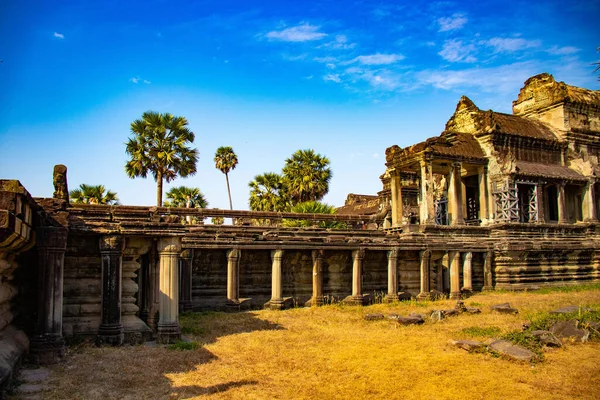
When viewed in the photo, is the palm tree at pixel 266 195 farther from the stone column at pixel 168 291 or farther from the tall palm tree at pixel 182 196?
the stone column at pixel 168 291

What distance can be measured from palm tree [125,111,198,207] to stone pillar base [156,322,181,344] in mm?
21567

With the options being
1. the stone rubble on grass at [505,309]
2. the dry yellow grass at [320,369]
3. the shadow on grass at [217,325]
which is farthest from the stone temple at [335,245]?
the stone rubble on grass at [505,309]

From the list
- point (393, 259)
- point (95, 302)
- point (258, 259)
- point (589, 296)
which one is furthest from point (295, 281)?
point (589, 296)

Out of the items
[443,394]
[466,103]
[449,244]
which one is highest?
[466,103]

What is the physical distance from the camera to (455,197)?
26.7 meters

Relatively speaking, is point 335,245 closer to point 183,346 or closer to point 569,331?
point 569,331

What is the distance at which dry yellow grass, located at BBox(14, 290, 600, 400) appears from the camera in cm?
820

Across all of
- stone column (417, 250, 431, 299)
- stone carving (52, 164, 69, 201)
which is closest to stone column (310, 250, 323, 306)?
stone column (417, 250, 431, 299)

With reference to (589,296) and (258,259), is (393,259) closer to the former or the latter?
(258,259)

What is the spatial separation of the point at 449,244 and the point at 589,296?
6214 millimetres

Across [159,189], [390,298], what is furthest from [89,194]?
[390,298]

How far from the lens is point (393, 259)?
843 inches

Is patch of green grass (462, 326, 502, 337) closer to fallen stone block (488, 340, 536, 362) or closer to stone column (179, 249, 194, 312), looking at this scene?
fallen stone block (488, 340, 536, 362)

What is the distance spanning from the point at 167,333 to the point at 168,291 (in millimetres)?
947
